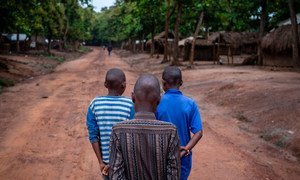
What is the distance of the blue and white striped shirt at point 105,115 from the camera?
337 cm

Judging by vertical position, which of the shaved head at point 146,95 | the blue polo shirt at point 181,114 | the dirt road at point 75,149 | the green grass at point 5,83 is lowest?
the dirt road at point 75,149

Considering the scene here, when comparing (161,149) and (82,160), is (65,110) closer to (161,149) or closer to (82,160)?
(82,160)

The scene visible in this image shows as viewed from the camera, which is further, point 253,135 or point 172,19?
point 172,19

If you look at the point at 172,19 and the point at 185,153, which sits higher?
the point at 172,19

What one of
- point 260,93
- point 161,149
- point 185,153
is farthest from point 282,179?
point 260,93

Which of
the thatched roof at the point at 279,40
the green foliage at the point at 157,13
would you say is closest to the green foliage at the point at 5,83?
the green foliage at the point at 157,13

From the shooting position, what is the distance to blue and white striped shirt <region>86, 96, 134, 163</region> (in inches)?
133

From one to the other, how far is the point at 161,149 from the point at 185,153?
79cm

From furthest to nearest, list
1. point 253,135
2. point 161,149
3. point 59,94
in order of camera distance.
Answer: point 59,94 < point 253,135 < point 161,149

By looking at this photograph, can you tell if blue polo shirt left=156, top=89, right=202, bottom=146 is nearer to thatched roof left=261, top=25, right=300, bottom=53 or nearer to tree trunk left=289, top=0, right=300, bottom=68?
tree trunk left=289, top=0, right=300, bottom=68

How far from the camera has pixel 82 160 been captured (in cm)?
701

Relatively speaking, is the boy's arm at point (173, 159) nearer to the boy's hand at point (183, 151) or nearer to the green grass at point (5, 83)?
the boy's hand at point (183, 151)

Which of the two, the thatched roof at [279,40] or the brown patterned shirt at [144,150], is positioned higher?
the thatched roof at [279,40]

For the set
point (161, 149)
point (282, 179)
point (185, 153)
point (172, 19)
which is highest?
point (172, 19)
